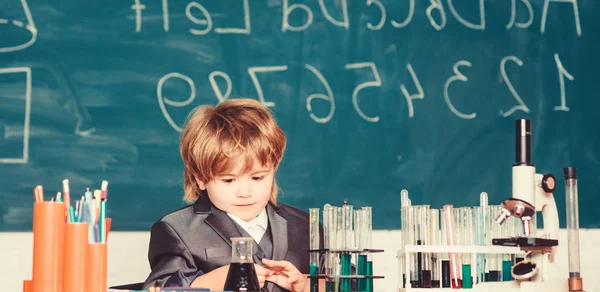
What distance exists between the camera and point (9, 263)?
10.0 ft

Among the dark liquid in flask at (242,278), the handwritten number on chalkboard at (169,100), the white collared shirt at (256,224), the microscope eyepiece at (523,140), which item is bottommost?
the dark liquid in flask at (242,278)

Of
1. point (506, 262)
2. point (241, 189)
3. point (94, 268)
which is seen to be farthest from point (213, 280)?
point (506, 262)

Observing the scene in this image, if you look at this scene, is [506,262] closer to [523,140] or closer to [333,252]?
[523,140]

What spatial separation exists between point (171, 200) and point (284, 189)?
1.29ft

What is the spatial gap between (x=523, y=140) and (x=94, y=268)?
97 cm

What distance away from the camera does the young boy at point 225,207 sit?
8.02ft

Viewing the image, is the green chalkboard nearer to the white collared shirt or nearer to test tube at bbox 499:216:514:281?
the white collared shirt

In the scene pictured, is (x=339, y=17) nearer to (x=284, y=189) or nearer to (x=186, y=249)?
(x=284, y=189)

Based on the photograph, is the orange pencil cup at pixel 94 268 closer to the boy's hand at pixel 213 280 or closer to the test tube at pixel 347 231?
the boy's hand at pixel 213 280

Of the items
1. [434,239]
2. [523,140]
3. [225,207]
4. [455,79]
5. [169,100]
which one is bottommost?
[434,239]

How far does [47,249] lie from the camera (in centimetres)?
187

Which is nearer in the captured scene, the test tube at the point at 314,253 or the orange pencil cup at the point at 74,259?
the orange pencil cup at the point at 74,259

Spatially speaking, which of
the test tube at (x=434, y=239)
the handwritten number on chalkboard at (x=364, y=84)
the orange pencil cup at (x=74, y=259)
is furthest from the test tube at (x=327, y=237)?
the handwritten number on chalkboard at (x=364, y=84)

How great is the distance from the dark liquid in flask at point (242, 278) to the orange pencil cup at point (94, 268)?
263mm
